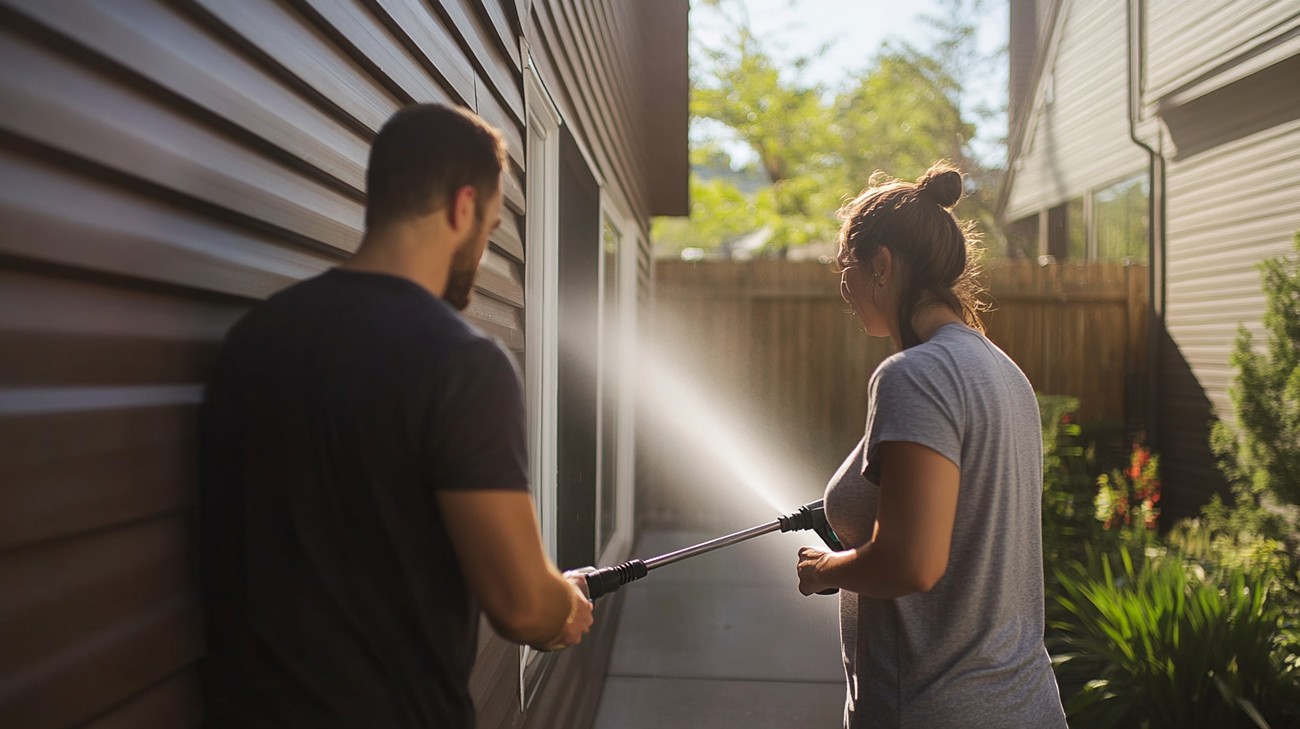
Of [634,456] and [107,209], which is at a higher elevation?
→ [107,209]

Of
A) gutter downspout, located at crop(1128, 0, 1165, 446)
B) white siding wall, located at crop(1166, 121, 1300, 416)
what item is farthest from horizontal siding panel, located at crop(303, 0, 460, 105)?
gutter downspout, located at crop(1128, 0, 1165, 446)

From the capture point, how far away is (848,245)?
76.4 inches

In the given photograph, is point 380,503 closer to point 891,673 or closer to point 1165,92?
point 891,673

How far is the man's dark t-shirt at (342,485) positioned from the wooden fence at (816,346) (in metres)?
7.85

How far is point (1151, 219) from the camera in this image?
9.28 m

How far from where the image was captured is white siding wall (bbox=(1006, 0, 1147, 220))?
34.9ft

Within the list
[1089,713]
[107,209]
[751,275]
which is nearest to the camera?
[107,209]

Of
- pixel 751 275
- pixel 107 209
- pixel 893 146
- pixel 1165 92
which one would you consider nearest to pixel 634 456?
pixel 751 275

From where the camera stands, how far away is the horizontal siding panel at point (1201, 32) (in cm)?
718

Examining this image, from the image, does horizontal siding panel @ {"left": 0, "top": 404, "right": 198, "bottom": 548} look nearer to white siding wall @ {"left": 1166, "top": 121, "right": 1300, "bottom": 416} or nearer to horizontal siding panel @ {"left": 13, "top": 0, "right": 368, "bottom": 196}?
horizontal siding panel @ {"left": 13, "top": 0, "right": 368, "bottom": 196}

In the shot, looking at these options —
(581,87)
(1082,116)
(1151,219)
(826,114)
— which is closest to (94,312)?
(581,87)

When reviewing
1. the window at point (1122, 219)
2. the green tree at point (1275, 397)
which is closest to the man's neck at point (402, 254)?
the green tree at point (1275, 397)

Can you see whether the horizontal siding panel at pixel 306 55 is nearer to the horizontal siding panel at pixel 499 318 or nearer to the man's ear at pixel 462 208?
the man's ear at pixel 462 208

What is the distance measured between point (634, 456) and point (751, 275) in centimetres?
241
